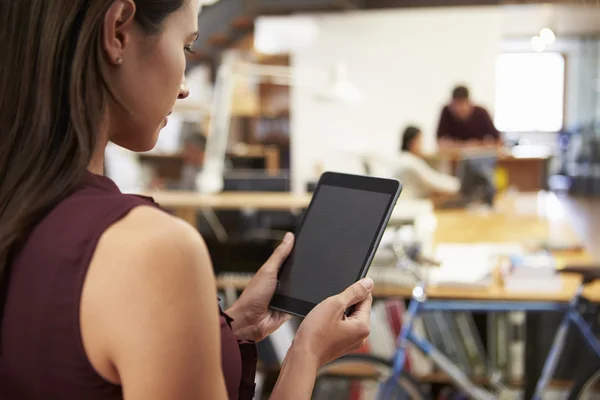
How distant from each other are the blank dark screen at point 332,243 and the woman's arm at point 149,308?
1.30 ft

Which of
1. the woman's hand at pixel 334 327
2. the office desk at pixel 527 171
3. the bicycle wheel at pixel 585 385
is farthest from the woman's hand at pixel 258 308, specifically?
the office desk at pixel 527 171

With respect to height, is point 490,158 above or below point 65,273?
below

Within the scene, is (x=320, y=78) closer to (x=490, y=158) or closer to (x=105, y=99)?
(x=490, y=158)

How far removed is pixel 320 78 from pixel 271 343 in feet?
24.2

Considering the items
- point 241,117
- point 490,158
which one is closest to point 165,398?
point 490,158

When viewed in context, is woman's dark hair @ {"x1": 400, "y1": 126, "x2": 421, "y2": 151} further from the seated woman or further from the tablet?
the tablet

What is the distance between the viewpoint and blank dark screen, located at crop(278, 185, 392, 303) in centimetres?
110

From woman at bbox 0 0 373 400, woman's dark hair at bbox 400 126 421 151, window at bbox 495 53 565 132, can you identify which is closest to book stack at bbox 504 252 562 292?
woman at bbox 0 0 373 400

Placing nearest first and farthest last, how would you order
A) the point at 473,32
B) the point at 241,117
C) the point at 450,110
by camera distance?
the point at 450,110, the point at 473,32, the point at 241,117

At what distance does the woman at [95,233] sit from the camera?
707 millimetres

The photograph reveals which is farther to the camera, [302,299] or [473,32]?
[473,32]

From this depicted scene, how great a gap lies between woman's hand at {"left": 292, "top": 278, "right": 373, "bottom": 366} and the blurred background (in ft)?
6.26

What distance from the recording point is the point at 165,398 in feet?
2.34

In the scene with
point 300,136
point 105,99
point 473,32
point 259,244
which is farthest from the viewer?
point 300,136
